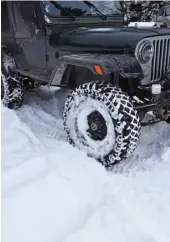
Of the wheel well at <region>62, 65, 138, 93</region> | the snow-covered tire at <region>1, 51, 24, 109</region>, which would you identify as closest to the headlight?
the wheel well at <region>62, 65, 138, 93</region>

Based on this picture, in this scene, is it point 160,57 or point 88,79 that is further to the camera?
point 88,79

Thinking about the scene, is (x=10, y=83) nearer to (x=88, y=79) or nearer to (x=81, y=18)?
(x=81, y=18)

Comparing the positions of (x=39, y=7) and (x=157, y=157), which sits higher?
(x=39, y=7)

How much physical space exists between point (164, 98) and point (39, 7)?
193 cm

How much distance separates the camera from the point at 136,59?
2.94m

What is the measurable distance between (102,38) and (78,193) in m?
1.65

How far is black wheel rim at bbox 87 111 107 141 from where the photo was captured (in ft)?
10.2

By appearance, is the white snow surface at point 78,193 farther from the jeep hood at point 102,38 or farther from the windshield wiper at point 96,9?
the windshield wiper at point 96,9

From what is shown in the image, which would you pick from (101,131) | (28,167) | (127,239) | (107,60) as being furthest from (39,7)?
(127,239)

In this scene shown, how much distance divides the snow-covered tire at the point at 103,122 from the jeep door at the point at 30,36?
1.11 m

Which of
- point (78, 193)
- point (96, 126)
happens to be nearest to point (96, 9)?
point (96, 126)

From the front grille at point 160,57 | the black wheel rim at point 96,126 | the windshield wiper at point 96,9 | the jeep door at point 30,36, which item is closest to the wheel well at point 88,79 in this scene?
the front grille at point 160,57

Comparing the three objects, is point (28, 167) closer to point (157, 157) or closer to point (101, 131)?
point (101, 131)

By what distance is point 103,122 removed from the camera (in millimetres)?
3078
